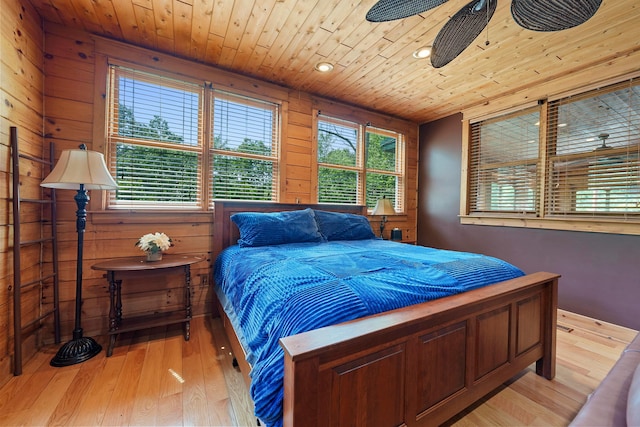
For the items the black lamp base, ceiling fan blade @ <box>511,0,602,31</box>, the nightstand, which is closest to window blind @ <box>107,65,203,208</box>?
the nightstand

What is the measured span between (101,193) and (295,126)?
6.74 ft

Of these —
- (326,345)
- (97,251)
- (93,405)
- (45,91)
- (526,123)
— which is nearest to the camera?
(326,345)

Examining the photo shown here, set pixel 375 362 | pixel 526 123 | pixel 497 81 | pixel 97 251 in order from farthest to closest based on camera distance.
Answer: pixel 526 123 → pixel 497 81 → pixel 97 251 → pixel 375 362

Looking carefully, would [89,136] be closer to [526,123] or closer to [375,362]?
[375,362]

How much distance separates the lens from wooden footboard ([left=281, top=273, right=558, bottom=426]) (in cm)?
88

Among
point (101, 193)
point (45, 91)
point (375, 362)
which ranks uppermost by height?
point (45, 91)

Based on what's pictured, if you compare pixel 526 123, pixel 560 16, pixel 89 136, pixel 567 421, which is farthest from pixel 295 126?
pixel 567 421

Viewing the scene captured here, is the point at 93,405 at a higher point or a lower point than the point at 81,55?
lower

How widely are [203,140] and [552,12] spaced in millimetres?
2774

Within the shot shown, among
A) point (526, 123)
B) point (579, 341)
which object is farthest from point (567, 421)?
point (526, 123)

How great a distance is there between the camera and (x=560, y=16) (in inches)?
53.3

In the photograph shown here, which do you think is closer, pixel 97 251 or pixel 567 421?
pixel 567 421

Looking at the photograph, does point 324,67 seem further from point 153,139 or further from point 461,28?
point 153,139

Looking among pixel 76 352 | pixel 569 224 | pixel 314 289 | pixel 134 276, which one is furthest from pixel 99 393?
pixel 569 224
